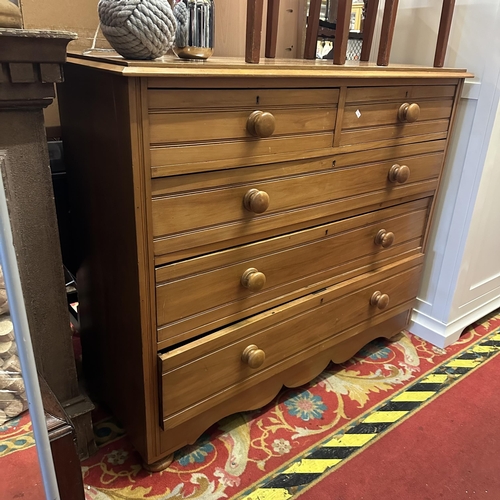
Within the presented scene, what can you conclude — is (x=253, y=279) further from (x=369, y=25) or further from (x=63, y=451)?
(x=369, y=25)

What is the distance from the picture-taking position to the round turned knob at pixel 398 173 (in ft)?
4.52

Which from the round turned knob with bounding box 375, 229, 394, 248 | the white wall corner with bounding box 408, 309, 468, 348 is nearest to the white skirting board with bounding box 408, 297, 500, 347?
the white wall corner with bounding box 408, 309, 468, 348

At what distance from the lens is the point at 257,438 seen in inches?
52.7

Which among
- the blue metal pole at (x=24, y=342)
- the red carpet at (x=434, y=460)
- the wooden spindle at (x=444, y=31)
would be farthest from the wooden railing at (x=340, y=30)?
the red carpet at (x=434, y=460)

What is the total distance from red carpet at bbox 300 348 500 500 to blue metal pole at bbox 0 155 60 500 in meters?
0.67

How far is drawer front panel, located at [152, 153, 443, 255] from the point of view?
38.5 inches

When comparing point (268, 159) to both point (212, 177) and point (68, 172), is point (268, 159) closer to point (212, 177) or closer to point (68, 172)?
point (212, 177)

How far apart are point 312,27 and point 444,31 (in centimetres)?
39

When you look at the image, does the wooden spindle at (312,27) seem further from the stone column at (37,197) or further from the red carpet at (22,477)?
the red carpet at (22,477)

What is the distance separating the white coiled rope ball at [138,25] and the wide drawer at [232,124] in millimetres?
102

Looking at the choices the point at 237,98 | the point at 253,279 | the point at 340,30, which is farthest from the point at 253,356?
the point at 340,30

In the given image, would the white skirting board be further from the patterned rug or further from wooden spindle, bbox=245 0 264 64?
wooden spindle, bbox=245 0 264 64

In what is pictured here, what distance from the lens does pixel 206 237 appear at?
104 centimetres

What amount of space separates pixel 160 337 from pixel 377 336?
94 centimetres
